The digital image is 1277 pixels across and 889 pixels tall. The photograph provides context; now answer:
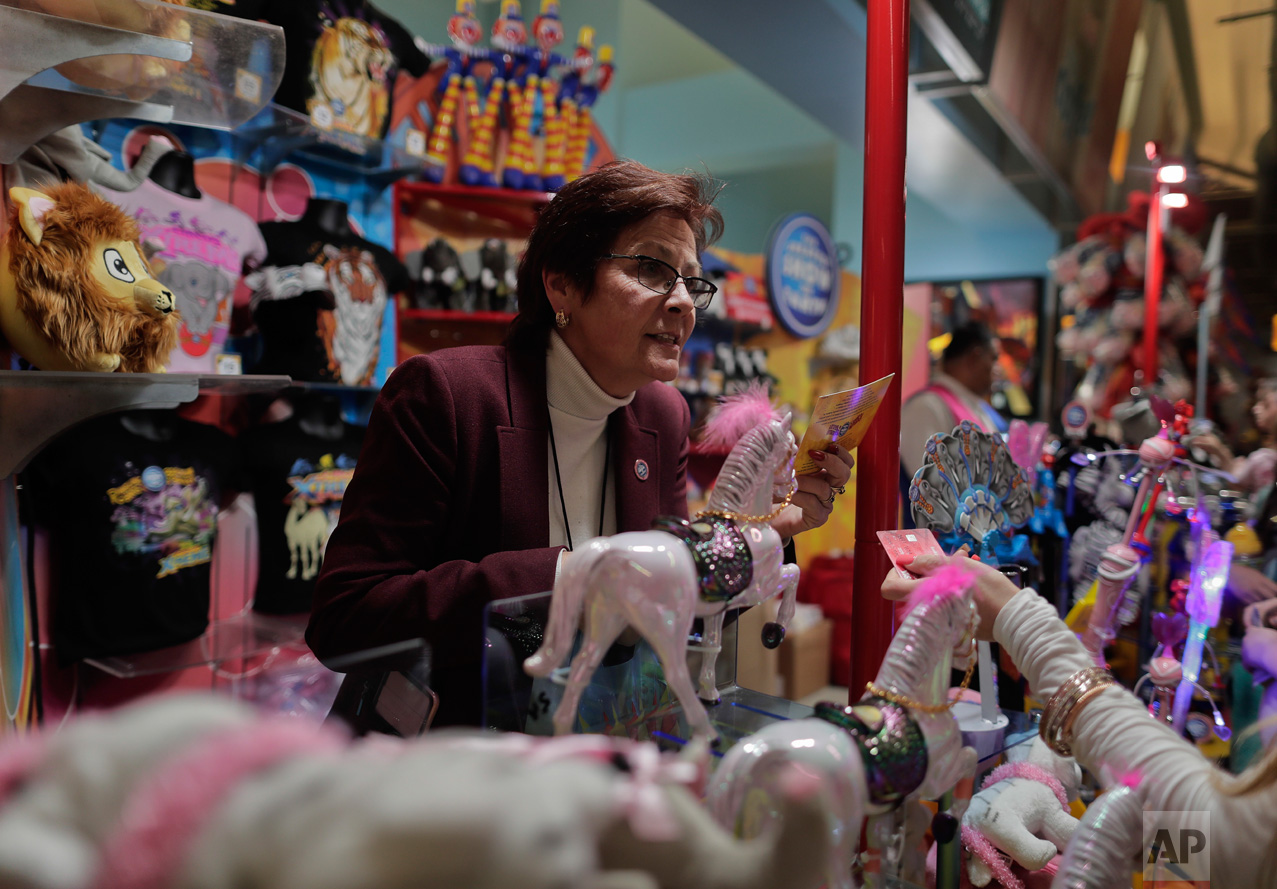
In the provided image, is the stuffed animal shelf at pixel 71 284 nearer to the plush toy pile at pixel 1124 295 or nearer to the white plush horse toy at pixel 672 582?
the white plush horse toy at pixel 672 582

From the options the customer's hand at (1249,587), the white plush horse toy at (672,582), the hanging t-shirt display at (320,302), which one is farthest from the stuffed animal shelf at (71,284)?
the customer's hand at (1249,587)

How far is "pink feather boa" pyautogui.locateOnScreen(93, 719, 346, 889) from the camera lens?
1.23 feet

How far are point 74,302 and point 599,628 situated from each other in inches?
58.4

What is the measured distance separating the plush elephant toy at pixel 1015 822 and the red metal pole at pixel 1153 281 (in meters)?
2.46

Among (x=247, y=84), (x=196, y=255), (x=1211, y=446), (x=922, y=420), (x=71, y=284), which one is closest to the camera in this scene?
(x=71, y=284)

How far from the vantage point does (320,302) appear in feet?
8.08

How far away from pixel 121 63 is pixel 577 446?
121 centimetres

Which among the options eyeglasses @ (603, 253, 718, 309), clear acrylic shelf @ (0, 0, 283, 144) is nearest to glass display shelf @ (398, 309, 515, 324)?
clear acrylic shelf @ (0, 0, 283, 144)

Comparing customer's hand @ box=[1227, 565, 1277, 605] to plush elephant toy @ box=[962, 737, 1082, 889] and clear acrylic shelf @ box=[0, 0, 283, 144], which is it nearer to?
plush elephant toy @ box=[962, 737, 1082, 889]

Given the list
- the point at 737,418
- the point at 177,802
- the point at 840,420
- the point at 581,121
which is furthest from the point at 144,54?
the point at 581,121

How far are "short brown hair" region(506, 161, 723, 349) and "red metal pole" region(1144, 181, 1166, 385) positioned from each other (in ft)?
8.17

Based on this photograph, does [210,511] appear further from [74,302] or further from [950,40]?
[950,40]

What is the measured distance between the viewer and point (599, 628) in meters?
0.78

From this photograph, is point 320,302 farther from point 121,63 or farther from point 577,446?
point 577,446
